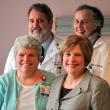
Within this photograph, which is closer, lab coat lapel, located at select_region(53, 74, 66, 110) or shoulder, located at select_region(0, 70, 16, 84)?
lab coat lapel, located at select_region(53, 74, 66, 110)

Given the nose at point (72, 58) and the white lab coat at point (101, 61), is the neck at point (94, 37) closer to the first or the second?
the white lab coat at point (101, 61)

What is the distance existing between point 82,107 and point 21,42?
590mm

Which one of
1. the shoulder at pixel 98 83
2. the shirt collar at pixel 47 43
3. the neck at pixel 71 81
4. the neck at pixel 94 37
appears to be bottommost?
the neck at pixel 71 81

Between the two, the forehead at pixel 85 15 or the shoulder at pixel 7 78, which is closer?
the shoulder at pixel 7 78

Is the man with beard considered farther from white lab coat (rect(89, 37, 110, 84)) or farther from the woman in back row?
the woman in back row

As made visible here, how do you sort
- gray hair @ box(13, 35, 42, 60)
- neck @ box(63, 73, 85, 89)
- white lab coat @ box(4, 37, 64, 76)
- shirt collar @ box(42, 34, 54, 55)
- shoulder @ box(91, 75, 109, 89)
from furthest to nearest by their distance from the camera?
shirt collar @ box(42, 34, 54, 55) → white lab coat @ box(4, 37, 64, 76) → gray hair @ box(13, 35, 42, 60) → neck @ box(63, 73, 85, 89) → shoulder @ box(91, 75, 109, 89)

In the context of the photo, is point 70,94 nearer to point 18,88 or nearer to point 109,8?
point 18,88

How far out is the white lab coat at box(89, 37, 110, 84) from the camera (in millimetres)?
2199

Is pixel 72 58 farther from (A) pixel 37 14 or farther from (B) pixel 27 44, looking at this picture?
(A) pixel 37 14

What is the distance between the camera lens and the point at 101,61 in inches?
87.4

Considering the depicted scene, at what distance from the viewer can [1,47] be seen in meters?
3.77

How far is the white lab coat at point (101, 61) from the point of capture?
7.22 ft

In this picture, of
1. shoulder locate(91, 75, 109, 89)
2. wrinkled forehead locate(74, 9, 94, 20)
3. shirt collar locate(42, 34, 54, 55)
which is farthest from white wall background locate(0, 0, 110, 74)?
shoulder locate(91, 75, 109, 89)

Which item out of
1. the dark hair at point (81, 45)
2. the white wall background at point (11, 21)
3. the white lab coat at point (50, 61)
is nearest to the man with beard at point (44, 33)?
the white lab coat at point (50, 61)
